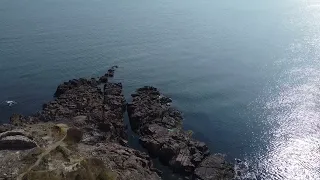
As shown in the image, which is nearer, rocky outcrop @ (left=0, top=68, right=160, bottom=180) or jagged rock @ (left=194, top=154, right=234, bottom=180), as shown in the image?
rocky outcrop @ (left=0, top=68, right=160, bottom=180)

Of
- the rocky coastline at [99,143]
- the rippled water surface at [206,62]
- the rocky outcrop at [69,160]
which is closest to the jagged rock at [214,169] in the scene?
the rocky coastline at [99,143]

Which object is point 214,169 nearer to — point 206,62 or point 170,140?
point 170,140

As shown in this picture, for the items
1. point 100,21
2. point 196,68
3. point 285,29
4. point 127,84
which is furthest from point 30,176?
point 285,29

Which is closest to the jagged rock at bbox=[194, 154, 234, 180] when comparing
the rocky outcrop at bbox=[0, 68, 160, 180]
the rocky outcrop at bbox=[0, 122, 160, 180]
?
the rocky outcrop at bbox=[0, 122, 160, 180]

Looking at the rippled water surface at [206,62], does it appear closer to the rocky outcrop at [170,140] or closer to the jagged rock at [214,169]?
the rocky outcrop at [170,140]

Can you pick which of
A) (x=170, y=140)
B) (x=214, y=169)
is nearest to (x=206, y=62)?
(x=170, y=140)

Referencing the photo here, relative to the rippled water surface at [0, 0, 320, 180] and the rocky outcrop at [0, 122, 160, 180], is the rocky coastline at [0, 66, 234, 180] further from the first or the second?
the rippled water surface at [0, 0, 320, 180]

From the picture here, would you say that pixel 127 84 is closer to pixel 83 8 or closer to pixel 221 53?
pixel 221 53

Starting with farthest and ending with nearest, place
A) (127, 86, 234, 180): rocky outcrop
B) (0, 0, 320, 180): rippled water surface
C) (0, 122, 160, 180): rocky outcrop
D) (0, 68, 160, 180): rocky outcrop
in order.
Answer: (0, 0, 320, 180): rippled water surface < (127, 86, 234, 180): rocky outcrop < (0, 68, 160, 180): rocky outcrop < (0, 122, 160, 180): rocky outcrop
